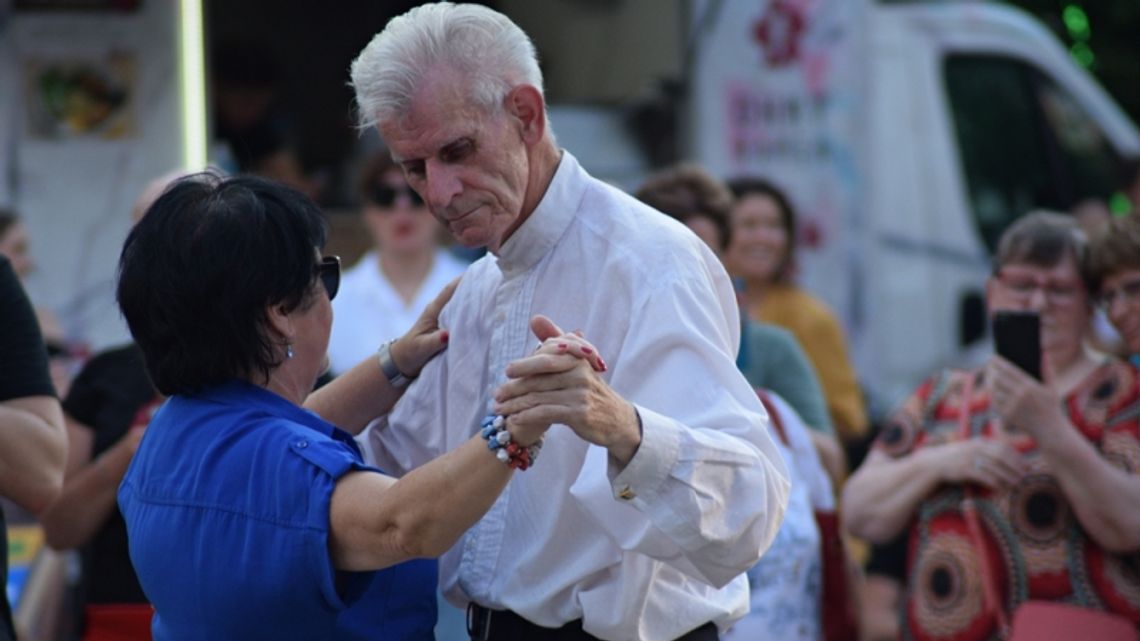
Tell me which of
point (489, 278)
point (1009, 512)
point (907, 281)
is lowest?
point (907, 281)

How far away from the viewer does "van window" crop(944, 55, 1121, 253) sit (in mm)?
7582

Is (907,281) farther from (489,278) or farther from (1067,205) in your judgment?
(489,278)

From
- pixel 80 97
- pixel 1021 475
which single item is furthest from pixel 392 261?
pixel 1021 475

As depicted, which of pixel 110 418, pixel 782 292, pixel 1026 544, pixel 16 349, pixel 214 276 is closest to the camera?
pixel 214 276

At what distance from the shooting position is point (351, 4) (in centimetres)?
809

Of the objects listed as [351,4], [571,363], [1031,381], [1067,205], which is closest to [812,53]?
[1067,205]

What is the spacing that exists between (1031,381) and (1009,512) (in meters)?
0.31

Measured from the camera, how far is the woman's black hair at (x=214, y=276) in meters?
2.28

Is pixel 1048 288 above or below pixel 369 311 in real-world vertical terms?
above

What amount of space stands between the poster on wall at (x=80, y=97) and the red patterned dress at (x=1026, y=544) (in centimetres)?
283

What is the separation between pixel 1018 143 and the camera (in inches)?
307

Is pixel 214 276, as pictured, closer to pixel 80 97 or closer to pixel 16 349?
pixel 16 349

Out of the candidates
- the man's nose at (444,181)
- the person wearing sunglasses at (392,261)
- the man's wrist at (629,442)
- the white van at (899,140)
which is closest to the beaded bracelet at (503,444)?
the man's wrist at (629,442)

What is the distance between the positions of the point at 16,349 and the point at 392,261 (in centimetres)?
264
